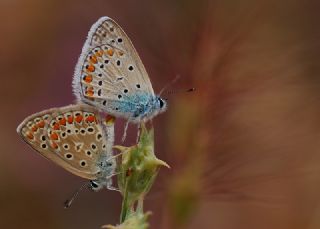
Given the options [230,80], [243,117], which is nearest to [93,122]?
[230,80]

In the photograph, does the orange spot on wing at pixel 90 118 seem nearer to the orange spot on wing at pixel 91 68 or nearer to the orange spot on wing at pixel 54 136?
the orange spot on wing at pixel 54 136

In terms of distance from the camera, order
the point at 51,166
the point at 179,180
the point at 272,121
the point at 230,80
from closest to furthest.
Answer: the point at 179,180 < the point at 230,80 < the point at 272,121 < the point at 51,166

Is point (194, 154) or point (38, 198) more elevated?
point (38, 198)

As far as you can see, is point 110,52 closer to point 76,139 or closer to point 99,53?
point 99,53

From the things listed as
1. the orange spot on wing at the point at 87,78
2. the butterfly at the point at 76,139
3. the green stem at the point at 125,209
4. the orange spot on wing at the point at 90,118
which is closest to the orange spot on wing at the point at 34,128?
the butterfly at the point at 76,139

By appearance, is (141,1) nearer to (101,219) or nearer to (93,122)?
(101,219)

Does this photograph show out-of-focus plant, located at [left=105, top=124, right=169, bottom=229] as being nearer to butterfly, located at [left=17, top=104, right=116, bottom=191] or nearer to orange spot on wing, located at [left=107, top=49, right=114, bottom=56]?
butterfly, located at [left=17, top=104, right=116, bottom=191]
